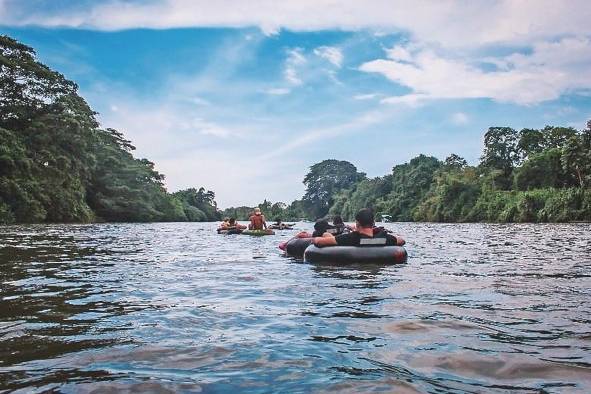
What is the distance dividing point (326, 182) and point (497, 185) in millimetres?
65953

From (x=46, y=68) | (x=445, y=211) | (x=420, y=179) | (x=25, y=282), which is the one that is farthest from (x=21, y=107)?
(x=420, y=179)

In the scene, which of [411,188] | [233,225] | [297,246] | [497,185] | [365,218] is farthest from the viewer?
[411,188]

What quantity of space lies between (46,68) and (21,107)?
410cm

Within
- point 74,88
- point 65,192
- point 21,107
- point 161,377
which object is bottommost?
point 161,377

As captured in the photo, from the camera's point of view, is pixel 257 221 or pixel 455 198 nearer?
pixel 257 221

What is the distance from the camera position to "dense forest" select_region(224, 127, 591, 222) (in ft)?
152

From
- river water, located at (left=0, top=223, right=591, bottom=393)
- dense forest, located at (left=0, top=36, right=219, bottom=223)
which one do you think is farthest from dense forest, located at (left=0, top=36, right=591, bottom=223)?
river water, located at (left=0, top=223, right=591, bottom=393)

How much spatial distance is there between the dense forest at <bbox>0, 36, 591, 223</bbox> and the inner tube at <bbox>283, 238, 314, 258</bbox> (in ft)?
83.0

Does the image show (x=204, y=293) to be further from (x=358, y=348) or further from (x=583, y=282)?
(x=583, y=282)

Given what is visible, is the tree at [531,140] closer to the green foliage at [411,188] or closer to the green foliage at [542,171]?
the green foliage at [542,171]

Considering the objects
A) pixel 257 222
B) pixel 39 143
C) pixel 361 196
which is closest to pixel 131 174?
pixel 39 143

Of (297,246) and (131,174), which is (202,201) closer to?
(131,174)

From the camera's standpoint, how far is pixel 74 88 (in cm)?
4281

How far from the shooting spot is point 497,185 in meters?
63.8
